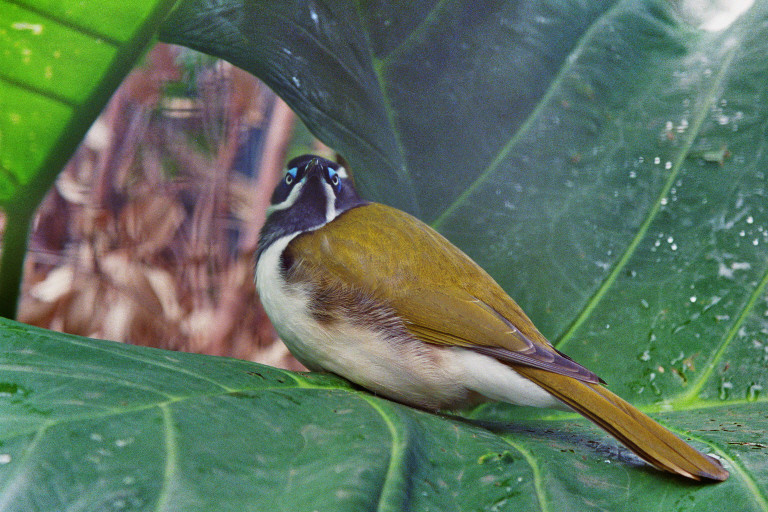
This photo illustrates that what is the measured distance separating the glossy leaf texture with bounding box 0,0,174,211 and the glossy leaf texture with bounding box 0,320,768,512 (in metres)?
0.42

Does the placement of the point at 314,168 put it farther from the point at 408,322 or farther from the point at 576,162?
the point at 576,162

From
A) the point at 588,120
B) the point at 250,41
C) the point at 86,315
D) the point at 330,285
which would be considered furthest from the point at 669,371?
the point at 86,315

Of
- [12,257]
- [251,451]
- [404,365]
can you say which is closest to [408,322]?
[404,365]

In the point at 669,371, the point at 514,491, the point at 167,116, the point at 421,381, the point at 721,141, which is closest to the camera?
the point at 514,491

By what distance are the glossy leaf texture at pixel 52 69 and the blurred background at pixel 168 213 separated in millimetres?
74

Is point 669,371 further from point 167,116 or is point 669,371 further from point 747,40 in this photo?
point 167,116

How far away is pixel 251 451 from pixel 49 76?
0.81 m

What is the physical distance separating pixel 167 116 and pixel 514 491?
1072 millimetres

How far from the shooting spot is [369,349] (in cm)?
133

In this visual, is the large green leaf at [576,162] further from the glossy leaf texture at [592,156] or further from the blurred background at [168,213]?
the blurred background at [168,213]

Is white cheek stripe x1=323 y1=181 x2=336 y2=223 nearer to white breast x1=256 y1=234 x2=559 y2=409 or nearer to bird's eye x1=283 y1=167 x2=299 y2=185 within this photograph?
bird's eye x1=283 y1=167 x2=299 y2=185

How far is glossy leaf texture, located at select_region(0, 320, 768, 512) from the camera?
69cm

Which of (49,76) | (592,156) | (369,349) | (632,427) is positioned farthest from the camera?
(592,156)

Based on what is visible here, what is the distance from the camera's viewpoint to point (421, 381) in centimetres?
134
